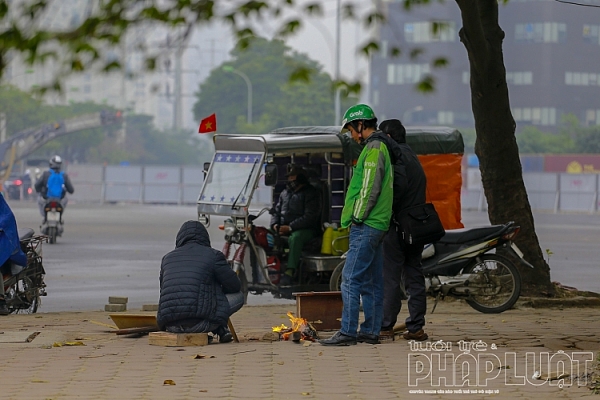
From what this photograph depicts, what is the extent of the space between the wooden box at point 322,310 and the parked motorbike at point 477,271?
244 cm

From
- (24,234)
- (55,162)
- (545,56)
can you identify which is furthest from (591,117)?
(24,234)

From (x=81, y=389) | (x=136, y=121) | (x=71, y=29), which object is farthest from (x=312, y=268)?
(x=136, y=121)

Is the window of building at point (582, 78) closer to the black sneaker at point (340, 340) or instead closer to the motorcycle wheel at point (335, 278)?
the motorcycle wheel at point (335, 278)

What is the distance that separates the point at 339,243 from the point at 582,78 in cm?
7614

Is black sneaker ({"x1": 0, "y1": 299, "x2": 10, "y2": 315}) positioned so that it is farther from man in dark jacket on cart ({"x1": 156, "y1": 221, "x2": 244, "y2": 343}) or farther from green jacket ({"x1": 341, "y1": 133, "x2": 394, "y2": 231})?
green jacket ({"x1": 341, "y1": 133, "x2": 394, "y2": 231})

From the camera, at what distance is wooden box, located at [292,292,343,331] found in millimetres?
9438

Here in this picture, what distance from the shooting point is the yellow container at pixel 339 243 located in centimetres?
1316

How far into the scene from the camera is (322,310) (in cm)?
949

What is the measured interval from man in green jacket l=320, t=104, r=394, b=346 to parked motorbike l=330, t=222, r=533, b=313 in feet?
10.1

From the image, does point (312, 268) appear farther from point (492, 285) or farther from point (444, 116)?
point (444, 116)

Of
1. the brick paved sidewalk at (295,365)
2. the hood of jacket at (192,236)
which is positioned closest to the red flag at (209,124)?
the brick paved sidewalk at (295,365)

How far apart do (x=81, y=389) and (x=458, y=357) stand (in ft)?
8.51

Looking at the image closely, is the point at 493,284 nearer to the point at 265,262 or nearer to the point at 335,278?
the point at 335,278

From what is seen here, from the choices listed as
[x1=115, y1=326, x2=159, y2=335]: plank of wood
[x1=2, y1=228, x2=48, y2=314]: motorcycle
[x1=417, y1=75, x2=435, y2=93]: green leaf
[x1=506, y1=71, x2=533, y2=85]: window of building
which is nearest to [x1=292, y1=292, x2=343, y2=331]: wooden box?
[x1=115, y1=326, x2=159, y2=335]: plank of wood
